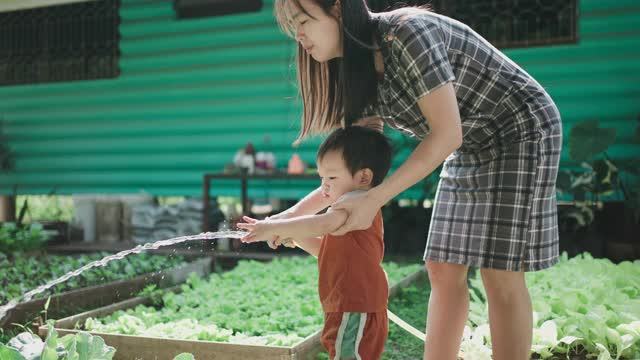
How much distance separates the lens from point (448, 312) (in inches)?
86.8

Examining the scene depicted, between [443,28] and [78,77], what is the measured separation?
726 centimetres

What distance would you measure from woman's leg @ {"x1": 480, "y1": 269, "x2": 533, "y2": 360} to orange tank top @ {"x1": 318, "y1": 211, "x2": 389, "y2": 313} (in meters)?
0.38

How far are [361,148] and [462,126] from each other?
1.20 ft

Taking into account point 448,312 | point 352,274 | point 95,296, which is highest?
point 352,274

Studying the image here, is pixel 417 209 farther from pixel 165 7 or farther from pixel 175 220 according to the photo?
pixel 165 7

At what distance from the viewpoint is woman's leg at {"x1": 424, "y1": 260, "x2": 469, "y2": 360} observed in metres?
2.21

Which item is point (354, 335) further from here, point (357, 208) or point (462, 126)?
point (462, 126)

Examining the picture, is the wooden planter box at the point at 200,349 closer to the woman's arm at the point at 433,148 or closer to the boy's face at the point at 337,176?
the boy's face at the point at 337,176

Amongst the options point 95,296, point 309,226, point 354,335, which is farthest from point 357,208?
point 95,296

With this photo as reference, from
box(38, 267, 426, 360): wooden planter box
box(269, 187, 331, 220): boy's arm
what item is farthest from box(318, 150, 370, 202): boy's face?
box(38, 267, 426, 360): wooden planter box

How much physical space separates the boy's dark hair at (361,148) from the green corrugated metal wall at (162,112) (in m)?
4.88

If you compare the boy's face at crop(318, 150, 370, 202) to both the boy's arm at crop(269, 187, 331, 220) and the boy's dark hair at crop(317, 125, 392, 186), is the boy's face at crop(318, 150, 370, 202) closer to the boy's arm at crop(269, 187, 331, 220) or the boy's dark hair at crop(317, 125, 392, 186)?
the boy's dark hair at crop(317, 125, 392, 186)

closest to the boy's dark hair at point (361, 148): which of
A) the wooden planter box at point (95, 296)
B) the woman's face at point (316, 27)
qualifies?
the woman's face at point (316, 27)

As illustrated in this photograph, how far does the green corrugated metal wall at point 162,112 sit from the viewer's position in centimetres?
751
